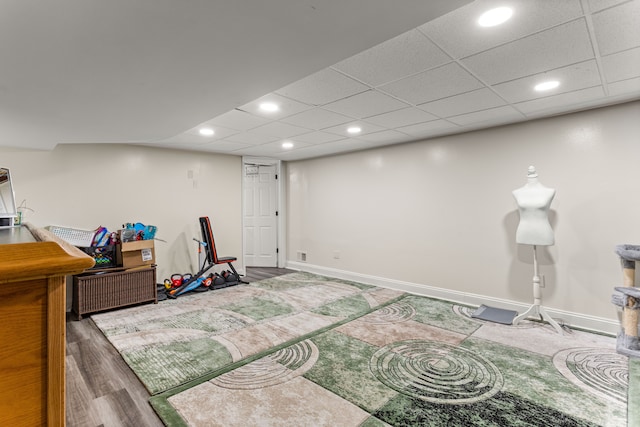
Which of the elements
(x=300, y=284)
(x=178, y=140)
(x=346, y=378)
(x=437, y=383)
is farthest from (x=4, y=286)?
(x=300, y=284)

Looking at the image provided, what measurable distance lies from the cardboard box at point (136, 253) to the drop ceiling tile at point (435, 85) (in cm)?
370

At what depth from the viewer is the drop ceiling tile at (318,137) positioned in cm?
432

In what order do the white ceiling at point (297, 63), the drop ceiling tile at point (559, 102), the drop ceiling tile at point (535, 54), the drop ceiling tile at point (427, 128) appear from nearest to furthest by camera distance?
the white ceiling at point (297, 63) < the drop ceiling tile at point (535, 54) < the drop ceiling tile at point (559, 102) < the drop ceiling tile at point (427, 128)

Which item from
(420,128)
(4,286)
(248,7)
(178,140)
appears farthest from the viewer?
(178,140)

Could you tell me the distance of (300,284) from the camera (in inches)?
209

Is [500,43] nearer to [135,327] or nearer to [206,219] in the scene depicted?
[135,327]

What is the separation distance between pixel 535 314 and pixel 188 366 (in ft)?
12.0

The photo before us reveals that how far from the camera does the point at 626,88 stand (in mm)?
2770

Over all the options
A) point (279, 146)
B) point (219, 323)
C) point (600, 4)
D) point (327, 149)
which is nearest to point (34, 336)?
point (600, 4)

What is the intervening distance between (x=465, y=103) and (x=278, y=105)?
6.19 feet

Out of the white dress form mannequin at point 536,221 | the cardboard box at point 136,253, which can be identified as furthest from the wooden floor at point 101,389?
the white dress form mannequin at point 536,221

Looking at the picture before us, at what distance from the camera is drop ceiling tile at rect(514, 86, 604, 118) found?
2871mm

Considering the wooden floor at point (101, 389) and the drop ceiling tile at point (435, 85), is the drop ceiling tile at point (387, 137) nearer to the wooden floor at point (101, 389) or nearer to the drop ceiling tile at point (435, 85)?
the drop ceiling tile at point (435, 85)

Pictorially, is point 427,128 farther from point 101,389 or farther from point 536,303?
point 101,389
